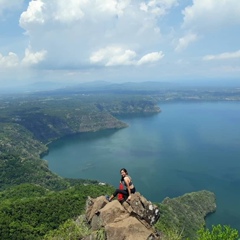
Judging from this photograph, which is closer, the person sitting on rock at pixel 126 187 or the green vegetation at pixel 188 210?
the person sitting on rock at pixel 126 187

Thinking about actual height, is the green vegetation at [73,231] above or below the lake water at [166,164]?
above

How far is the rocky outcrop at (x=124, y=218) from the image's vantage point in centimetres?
1770

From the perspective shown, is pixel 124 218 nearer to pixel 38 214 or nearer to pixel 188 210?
pixel 38 214

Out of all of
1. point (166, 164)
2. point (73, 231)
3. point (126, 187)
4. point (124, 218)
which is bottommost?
point (166, 164)

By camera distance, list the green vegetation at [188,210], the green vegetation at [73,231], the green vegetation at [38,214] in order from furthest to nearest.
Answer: the green vegetation at [188,210], the green vegetation at [38,214], the green vegetation at [73,231]

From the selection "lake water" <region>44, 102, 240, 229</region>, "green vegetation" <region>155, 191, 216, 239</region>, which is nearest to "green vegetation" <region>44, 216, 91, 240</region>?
"green vegetation" <region>155, 191, 216, 239</region>

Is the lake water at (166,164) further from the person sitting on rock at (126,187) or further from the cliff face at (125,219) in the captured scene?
the person sitting on rock at (126,187)

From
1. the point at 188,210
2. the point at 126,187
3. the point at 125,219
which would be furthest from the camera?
the point at 188,210

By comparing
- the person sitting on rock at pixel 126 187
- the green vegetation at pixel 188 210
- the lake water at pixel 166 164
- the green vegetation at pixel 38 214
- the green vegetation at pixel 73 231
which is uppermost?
the person sitting on rock at pixel 126 187

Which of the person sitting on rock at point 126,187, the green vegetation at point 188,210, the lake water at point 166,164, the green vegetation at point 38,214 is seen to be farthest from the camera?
the lake water at point 166,164

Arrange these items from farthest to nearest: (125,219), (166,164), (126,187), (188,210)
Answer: (166,164) < (188,210) < (126,187) < (125,219)

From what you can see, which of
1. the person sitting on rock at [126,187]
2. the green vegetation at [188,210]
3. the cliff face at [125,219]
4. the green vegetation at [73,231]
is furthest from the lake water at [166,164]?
the green vegetation at [73,231]

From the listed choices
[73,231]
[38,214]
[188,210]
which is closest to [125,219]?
[73,231]

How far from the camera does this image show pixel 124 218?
751 inches
